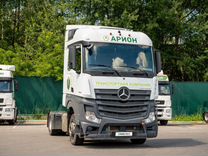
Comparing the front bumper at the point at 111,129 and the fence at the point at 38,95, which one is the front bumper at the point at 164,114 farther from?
the front bumper at the point at 111,129

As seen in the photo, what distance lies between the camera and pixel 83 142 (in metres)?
16.2

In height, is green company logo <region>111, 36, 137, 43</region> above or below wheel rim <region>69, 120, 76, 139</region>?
above

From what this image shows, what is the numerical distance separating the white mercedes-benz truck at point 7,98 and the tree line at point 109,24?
271 inches

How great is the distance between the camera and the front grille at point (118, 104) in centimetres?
1486

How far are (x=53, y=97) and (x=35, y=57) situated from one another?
740 cm

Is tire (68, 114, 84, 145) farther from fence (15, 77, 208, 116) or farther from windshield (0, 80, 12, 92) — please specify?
fence (15, 77, 208, 116)

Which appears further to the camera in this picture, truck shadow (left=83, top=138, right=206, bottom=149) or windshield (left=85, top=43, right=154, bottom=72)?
truck shadow (left=83, top=138, right=206, bottom=149)

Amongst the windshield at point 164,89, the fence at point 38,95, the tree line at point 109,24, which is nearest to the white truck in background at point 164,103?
the windshield at point 164,89

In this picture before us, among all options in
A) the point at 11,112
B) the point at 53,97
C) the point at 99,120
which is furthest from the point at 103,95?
the point at 53,97

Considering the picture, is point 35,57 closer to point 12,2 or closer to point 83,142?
point 12,2

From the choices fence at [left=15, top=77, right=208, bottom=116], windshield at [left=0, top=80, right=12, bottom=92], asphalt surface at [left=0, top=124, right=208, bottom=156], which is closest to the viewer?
asphalt surface at [left=0, top=124, right=208, bottom=156]

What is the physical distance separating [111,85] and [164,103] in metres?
13.2

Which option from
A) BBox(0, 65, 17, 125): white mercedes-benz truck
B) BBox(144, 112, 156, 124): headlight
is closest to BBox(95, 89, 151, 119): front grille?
BBox(144, 112, 156, 124): headlight

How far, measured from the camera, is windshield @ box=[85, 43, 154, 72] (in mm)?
15078
